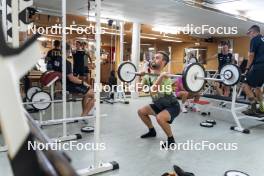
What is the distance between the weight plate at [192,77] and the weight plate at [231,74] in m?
1.09

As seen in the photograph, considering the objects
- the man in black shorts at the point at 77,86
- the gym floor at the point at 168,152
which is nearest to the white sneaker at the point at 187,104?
the gym floor at the point at 168,152

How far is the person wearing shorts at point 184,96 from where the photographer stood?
5816mm

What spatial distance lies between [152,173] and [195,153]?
3.10ft

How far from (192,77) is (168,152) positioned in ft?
3.67

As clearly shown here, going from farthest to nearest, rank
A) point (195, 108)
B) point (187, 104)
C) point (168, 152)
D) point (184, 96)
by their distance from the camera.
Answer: point (187, 104) < point (195, 108) < point (184, 96) < point (168, 152)

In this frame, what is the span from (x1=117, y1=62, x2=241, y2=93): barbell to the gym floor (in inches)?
36.7

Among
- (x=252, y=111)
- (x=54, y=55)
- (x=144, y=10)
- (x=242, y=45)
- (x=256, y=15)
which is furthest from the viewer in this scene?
(x=242, y=45)

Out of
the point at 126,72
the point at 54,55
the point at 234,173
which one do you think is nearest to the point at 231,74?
the point at 126,72

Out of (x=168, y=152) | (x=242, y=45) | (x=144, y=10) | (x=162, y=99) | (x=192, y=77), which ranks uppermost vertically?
(x=144, y=10)

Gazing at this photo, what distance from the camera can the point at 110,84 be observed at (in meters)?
7.75

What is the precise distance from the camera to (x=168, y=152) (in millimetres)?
3348

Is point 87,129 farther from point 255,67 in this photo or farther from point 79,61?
point 255,67

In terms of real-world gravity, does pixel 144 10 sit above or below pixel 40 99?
above

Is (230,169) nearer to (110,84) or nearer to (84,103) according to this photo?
(84,103)
